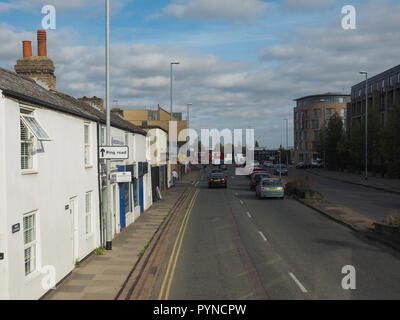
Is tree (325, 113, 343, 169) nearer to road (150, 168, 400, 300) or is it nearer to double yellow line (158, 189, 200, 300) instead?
road (150, 168, 400, 300)

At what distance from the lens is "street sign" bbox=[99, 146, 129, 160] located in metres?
14.6

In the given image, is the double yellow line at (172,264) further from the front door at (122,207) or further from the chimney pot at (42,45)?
the chimney pot at (42,45)

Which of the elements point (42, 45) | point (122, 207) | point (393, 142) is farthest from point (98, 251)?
point (393, 142)

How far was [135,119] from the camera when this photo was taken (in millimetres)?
69062

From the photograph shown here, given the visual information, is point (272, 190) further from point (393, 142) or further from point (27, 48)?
point (393, 142)

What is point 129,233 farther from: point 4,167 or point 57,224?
point 4,167

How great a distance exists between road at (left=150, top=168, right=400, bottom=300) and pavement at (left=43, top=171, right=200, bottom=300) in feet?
3.81

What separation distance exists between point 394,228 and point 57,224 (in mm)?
11549

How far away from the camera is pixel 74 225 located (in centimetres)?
1284

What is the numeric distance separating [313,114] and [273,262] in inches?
4359

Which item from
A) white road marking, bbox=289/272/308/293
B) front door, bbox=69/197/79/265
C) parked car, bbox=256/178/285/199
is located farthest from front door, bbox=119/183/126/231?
parked car, bbox=256/178/285/199

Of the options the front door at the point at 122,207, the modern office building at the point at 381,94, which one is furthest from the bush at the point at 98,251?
the modern office building at the point at 381,94

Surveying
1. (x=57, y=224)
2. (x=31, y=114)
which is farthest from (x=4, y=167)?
(x=57, y=224)
